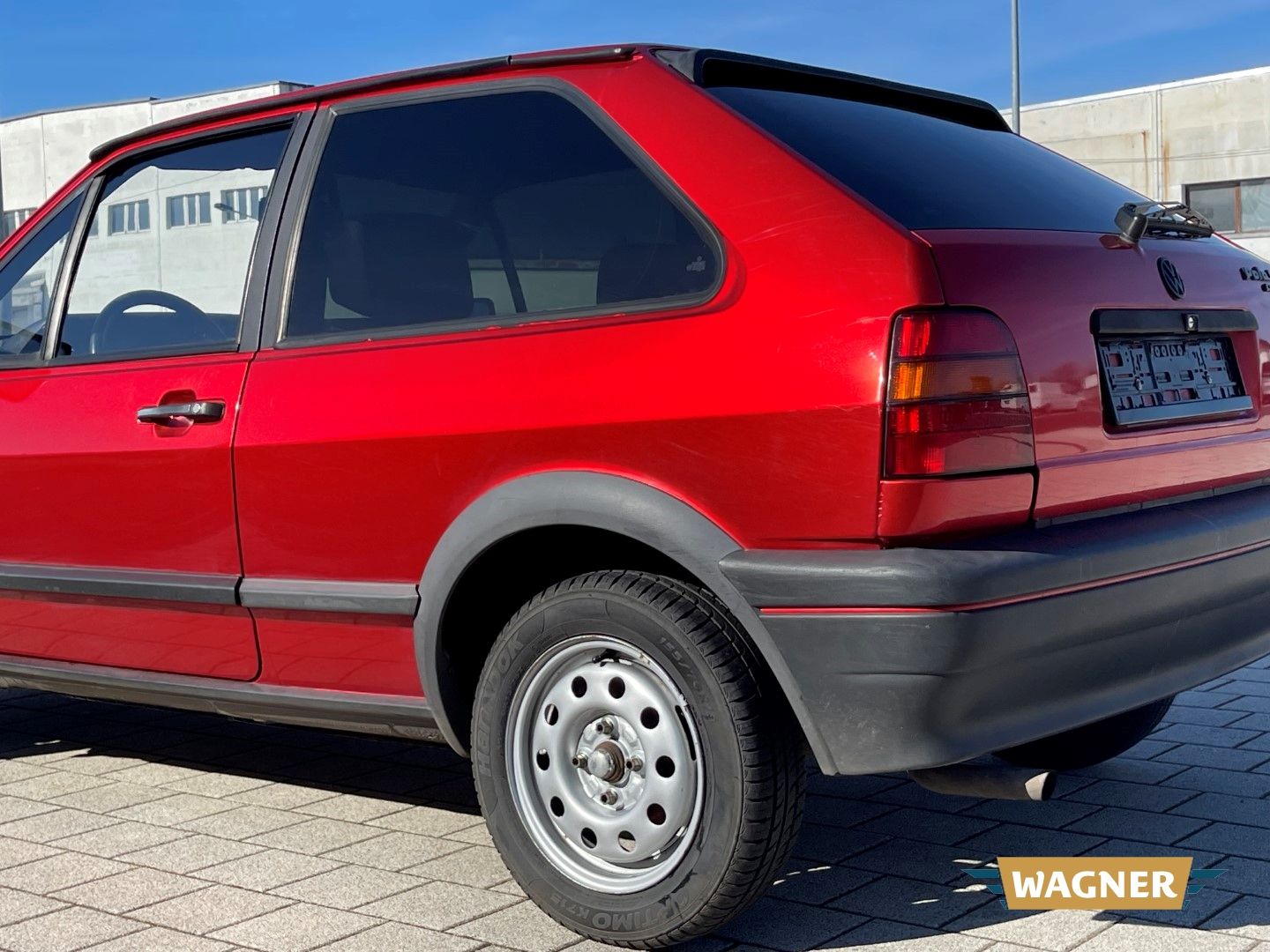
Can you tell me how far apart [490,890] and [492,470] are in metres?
0.99

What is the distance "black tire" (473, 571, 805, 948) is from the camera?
2830 millimetres

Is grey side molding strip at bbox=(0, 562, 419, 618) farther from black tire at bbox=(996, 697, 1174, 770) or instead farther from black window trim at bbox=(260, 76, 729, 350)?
black tire at bbox=(996, 697, 1174, 770)

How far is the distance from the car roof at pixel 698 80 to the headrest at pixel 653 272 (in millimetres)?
385

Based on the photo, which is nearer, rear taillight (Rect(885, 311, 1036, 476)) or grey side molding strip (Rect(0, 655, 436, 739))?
rear taillight (Rect(885, 311, 1036, 476))

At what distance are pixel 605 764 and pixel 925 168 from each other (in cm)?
137

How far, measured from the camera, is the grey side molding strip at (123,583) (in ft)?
11.9

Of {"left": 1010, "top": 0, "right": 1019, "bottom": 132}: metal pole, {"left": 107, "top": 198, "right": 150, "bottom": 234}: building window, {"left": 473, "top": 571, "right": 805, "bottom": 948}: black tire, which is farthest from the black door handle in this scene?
{"left": 1010, "top": 0, "right": 1019, "bottom": 132}: metal pole

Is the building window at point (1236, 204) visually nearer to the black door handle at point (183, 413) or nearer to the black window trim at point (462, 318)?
the black window trim at point (462, 318)

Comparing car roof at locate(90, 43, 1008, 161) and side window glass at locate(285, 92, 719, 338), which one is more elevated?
car roof at locate(90, 43, 1008, 161)

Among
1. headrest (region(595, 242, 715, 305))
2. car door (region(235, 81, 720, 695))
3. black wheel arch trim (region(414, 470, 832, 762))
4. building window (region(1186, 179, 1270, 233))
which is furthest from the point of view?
building window (region(1186, 179, 1270, 233))

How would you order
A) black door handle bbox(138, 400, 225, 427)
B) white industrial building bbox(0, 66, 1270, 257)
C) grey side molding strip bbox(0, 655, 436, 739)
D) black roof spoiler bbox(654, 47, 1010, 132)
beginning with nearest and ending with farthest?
black roof spoiler bbox(654, 47, 1010, 132) → grey side molding strip bbox(0, 655, 436, 739) → black door handle bbox(138, 400, 225, 427) → white industrial building bbox(0, 66, 1270, 257)

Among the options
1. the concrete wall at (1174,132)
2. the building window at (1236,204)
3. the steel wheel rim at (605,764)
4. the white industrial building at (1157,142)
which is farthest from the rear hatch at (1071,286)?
the building window at (1236,204)

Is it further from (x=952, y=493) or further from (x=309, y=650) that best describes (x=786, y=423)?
(x=309, y=650)

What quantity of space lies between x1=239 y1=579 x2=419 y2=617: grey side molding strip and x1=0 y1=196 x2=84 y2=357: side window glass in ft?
3.87
